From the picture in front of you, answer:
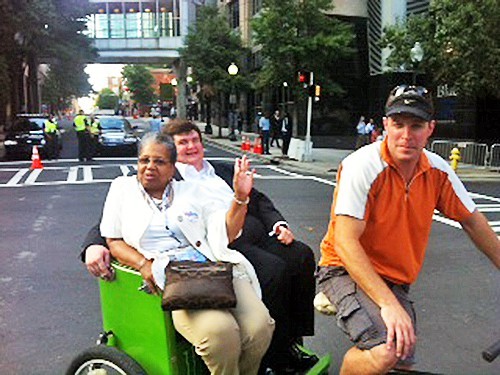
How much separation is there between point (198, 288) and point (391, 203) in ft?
3.20

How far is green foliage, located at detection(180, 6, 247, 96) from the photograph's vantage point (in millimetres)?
33938

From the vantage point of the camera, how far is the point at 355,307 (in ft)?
8.73

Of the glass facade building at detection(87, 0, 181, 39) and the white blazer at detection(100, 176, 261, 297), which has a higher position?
the glass facade building at detection(87, 0, 181, 39)

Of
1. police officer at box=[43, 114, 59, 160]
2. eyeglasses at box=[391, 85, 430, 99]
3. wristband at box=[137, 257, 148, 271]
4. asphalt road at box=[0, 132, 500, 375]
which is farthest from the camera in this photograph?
police officer at box=[43, 114, 59, 160]

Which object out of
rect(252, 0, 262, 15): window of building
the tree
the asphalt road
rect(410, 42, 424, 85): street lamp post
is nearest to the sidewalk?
rect(410, 42, 424, 85): street lamp post

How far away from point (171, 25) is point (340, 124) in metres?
47.5

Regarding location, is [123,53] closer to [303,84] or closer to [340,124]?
[340,124]

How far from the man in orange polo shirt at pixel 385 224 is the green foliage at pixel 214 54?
3099 centimetres

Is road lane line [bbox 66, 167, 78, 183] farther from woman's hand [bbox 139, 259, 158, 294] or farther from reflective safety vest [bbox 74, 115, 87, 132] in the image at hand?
woman's hand [bbox 139, 259, 158, 294]

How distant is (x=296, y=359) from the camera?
3.57 m

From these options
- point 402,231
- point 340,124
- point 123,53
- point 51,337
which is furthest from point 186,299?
point 123,53

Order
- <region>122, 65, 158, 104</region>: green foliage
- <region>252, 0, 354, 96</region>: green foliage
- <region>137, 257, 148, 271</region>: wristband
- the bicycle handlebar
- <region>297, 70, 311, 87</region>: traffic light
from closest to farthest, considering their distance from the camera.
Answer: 1. the bicycle handlebar
2. <region>137, 257, 148, 271</region>: wristband
3. <region>297, 70, 311, 87</region>: traffic light
4. <region>252, 0, 354, 96</region>: green foliage
5. <region>122, 65, 158, 104</region>: green foliage

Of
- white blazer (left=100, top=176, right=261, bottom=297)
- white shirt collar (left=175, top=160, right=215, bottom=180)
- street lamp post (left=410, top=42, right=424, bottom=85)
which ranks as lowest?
white blazer (left=100, top=176, right=261, bottom=297)

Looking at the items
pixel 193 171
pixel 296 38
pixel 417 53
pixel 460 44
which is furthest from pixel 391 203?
pixel 296 38
